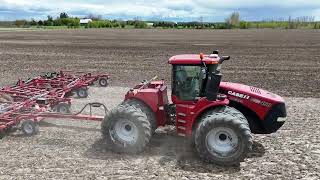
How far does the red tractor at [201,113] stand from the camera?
7660 millimetres

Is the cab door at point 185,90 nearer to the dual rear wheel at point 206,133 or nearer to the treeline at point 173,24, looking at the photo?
the dual rear wheel at point 206,133

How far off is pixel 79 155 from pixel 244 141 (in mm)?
3061

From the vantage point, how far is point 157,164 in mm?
7836

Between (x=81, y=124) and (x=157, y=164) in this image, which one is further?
(x=81, y=124)

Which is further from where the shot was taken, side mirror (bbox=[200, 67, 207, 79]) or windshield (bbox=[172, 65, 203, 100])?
windshield (bbox=[172, 65, 203, 100])

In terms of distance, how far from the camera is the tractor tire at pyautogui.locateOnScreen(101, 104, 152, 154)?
8078 millimetres

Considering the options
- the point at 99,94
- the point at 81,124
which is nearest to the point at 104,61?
the point at 99,94

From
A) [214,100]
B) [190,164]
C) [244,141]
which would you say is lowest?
[190,164]

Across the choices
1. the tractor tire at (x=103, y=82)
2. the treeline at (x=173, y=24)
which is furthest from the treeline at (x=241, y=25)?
the tractor tire at (x=103, y=82)

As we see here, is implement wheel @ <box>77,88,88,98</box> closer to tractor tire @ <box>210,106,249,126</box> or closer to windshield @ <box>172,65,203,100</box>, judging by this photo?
windshield @ <box>172,65,203,100</box>

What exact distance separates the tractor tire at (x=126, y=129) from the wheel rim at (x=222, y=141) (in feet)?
3.79

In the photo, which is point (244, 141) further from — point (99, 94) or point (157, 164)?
point (99, 94)

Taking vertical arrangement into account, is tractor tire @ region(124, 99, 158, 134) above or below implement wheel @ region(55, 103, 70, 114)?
above

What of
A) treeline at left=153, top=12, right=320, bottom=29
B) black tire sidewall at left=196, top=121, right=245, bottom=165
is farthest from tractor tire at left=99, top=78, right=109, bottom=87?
treeline at left=153, top=12, right=320, bottom=29
